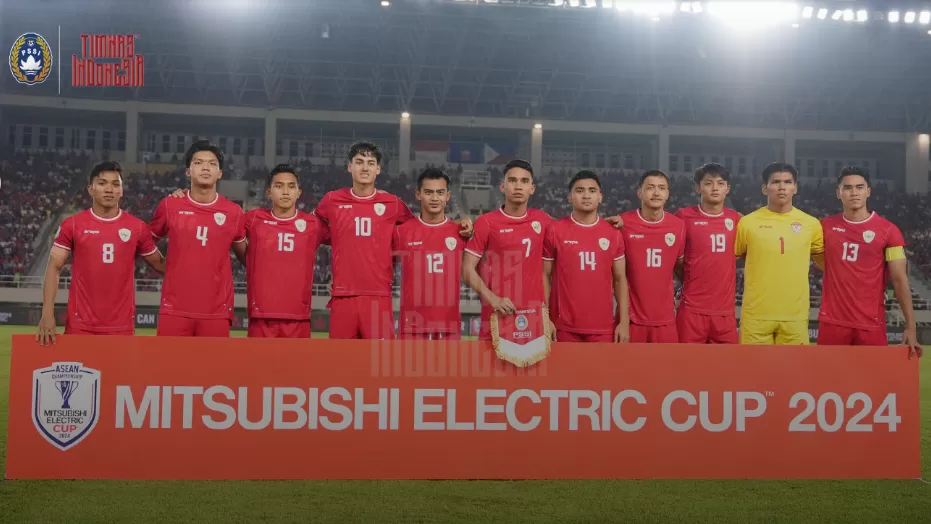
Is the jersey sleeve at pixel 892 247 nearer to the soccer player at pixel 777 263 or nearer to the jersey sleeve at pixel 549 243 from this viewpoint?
the soccer player at pixel 777 263

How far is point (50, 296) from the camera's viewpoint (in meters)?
5.80

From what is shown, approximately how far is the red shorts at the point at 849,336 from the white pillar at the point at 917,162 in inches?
1446

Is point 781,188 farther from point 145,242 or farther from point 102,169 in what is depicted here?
point 102,169

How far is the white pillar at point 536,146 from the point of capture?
3719 centimetres

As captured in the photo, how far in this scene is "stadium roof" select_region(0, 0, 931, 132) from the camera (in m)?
31.7

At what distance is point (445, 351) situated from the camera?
5.57 metres

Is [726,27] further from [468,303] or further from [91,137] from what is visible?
[91,137]

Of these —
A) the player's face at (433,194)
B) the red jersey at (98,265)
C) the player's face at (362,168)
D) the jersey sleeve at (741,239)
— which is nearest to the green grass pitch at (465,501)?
the red jersey at (98,265)

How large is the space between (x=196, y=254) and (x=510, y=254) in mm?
2471

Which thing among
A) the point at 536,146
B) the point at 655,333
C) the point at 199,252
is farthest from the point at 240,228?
the point at 536,146

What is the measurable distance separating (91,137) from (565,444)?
1474 inches

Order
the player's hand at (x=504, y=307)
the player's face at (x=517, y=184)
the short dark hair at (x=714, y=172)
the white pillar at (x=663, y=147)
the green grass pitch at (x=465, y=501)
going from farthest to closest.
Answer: the white pillar at (x=663, y=147) → the short dark hair at (x=714, y=172) → the player's face at (x=517, y=184) → the player's hand at (x=504, y=307) → the green grass pitch at (x=465, y=501)

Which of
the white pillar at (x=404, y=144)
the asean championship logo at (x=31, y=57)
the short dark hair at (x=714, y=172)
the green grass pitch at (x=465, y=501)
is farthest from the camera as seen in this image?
the white pillar at (x=404, y=144)

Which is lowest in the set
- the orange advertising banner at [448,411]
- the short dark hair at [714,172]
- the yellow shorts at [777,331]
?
the orange advertising banner at [448,411]
